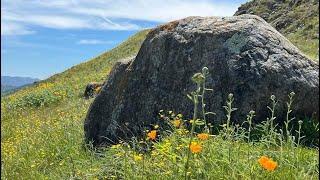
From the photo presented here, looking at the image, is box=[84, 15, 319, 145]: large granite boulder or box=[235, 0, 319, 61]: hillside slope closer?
box=[84, 15, 319, 145]: large granite boulder

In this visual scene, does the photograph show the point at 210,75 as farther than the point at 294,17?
No

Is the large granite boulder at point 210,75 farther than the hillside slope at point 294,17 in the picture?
No

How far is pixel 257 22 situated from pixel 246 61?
96 centimetres

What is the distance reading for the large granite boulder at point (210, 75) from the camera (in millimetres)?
8734

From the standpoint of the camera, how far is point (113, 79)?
1090 cm

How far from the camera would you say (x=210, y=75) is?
29.8ft

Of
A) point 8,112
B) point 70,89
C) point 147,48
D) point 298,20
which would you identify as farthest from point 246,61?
point 298,20

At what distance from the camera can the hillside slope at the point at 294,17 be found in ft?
99.1

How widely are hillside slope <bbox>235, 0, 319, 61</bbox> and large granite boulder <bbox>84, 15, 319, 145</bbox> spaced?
14418 millimetres

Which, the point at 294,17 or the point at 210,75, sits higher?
the point at 294,17

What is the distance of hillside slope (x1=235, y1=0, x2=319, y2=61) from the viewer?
99.1 ft

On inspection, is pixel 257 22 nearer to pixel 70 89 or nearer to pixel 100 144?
pixel 100 144

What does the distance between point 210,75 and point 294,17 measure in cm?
3156

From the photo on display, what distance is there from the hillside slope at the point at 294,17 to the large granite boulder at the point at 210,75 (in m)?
14.4
